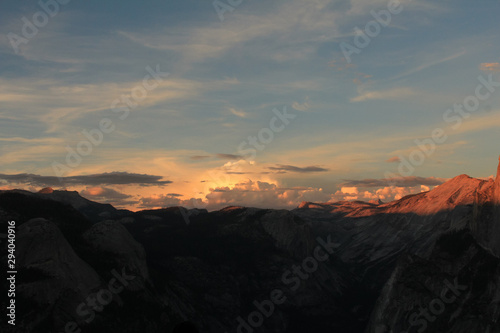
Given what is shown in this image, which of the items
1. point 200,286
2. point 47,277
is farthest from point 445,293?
point 47,277

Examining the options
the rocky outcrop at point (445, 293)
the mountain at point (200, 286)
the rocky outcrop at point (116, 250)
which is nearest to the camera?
the mountain at point (200, 286)

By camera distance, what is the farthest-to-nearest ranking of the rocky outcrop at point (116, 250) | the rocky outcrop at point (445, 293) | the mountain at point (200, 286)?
the rocky outcrop at point (445, 293) → the rocky outcrop at point (116, 250) → the mountain at point (200, 286)

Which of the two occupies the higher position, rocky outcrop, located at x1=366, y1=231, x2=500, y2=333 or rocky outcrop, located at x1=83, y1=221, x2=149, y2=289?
rocky outcrop, located at x1=83, y1=221, x2=149, y2=289

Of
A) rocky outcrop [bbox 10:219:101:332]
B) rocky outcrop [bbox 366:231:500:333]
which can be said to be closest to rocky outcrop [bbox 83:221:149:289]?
rocky outcrop [bbox 10:219:101:332]

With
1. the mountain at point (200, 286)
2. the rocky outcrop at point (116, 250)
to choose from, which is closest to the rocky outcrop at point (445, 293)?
the mountain at point (200, 286)

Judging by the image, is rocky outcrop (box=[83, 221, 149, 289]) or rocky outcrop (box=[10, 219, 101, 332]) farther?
rocky outcrop (box=[83, 221, 149, 289])

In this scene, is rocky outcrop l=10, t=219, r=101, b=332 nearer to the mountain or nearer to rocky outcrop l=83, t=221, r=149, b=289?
the mountain

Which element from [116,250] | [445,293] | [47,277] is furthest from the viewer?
[445,293]

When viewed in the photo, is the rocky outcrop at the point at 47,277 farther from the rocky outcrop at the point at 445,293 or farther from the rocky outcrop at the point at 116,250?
the rocky outcrop at the point at 445,293

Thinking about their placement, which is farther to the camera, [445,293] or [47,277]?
[445,293]

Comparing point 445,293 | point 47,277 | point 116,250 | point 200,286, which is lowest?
point 445,293

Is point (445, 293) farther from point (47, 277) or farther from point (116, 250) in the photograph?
point (47, 277)

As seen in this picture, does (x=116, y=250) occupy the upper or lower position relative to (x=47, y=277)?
upper

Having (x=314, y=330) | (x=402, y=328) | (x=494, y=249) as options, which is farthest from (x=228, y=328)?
(x=494, y=249)
